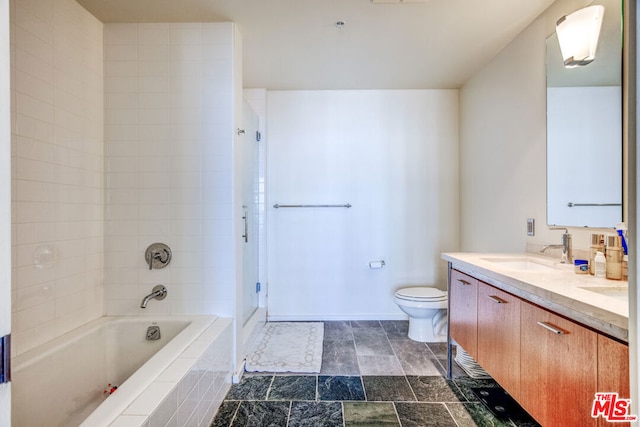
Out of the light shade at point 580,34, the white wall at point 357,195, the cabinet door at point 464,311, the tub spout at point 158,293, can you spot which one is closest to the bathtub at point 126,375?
the tub spout at point 158,293

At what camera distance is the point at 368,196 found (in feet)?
9.93

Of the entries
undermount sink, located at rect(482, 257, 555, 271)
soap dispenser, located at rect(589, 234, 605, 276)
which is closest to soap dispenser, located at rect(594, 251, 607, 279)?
soap dispenser, located at rect(589, 234, 605, 276)

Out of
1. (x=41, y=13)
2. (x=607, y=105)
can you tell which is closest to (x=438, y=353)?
(x=607, y=105)

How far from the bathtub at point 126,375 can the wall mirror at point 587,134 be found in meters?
2.02

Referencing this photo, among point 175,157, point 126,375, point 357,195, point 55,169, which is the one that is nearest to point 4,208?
point 55,169

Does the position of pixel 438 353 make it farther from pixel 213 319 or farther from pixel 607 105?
pixel 607 105

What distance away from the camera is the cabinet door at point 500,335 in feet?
4.22

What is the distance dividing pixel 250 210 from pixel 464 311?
6.17 ft

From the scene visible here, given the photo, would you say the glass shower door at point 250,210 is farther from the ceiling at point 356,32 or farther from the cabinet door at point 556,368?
the cabinet door at point 556,368

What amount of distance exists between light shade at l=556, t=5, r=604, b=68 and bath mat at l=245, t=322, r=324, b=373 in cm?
229

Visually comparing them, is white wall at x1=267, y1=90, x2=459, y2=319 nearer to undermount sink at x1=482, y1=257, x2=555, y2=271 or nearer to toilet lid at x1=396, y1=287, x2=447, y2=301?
toilet lid at x1=396, y1=287, x2=447, y2=301

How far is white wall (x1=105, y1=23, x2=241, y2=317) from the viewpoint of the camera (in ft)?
6.42

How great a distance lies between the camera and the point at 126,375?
5.83 feet

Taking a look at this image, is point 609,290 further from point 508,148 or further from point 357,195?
point 357,195
